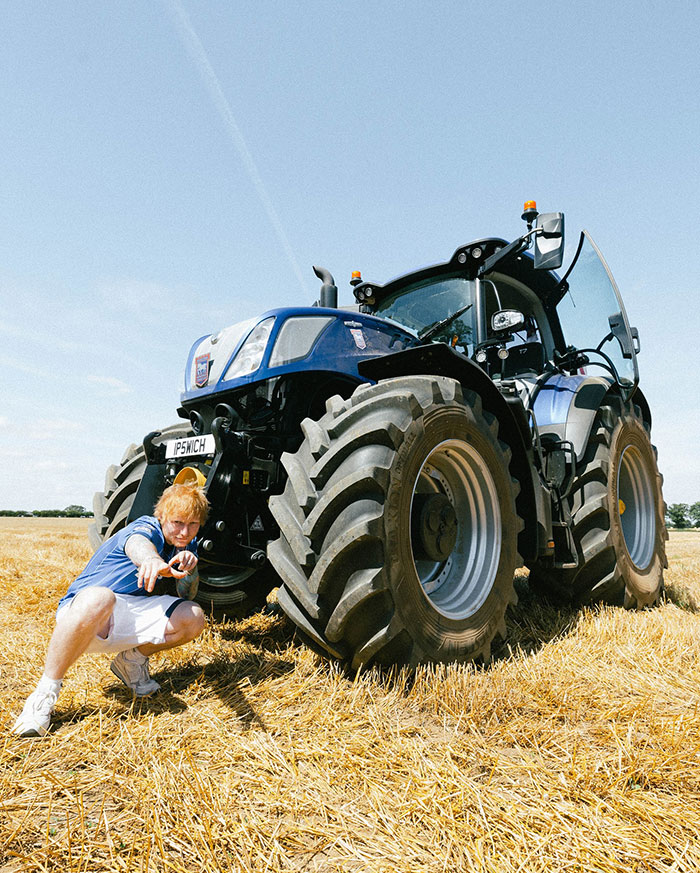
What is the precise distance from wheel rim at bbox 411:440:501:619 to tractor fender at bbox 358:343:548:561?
44 cm

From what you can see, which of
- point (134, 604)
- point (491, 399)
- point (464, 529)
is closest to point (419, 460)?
point (464, 529)

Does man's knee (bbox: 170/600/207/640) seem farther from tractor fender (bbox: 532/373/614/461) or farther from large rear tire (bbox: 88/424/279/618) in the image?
tractor fender (bbox: 532/373/614/461)

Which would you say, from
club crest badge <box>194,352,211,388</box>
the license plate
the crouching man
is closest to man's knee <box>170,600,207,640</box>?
the crouching man

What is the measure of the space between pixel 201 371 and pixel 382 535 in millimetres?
1552

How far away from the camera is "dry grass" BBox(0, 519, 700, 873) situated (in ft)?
4.49

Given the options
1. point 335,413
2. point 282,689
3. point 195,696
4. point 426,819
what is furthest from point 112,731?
point 335,413

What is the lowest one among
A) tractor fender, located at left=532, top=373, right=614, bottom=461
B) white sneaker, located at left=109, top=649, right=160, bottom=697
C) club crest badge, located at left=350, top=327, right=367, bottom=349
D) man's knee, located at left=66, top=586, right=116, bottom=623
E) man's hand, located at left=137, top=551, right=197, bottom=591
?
white sneaker, located at left=109, top=649, right=160, bottom=697

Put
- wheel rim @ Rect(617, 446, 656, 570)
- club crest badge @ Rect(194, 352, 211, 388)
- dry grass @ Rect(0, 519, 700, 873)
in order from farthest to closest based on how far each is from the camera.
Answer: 1. wheel rim @ Rect(617, 446, 656, 570)
2. club crest badge @ Rect(194, 352, 211, 388)
3. dry grass @ Rect(0, 519, 700, 873)

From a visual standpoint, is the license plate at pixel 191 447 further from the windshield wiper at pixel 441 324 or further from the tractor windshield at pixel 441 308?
the tractor windshield at pixel 441 308

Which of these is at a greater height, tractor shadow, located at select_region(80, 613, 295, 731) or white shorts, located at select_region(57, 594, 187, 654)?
white shorts, located at select_region(57, 594, 187, 654)

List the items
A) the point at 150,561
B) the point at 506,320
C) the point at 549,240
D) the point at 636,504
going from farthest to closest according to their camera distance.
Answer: the point at 636,504 → the point at 506,320 → the point at 549,240 → the point at 150,561

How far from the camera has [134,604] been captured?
2369 mm

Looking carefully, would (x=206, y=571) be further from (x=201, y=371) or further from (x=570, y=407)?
(x=570, y=407)

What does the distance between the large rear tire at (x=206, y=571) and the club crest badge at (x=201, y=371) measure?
382 mm
